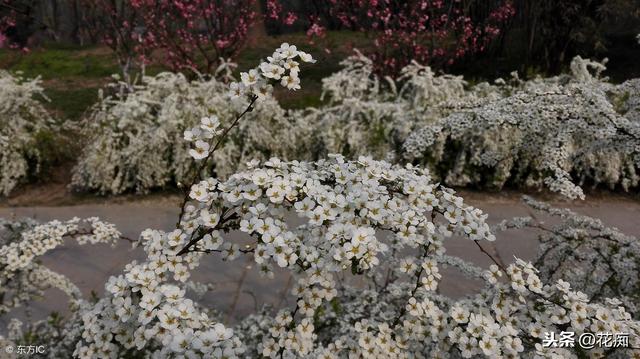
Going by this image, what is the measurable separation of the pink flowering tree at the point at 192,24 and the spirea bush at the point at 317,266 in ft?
21.6

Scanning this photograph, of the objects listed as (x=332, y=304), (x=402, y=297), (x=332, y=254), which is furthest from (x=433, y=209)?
(x=332, y=304)

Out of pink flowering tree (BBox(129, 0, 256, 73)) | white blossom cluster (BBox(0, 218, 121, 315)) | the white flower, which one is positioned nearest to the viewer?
the white flower

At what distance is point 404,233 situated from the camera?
1.68 meters

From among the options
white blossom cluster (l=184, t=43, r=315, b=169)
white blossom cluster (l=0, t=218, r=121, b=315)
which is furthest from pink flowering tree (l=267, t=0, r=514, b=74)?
white blossom cluster (l=184, t=43, r=315, b=169)

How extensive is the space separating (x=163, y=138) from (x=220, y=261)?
194 centimetres

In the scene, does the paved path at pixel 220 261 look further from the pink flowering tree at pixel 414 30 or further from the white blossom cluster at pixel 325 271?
the pink flowering tree at pixel 414 30

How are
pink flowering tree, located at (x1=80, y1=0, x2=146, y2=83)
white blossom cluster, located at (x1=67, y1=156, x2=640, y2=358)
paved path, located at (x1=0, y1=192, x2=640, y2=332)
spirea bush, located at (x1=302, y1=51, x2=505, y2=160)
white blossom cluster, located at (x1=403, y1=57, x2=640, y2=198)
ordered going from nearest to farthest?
white blossom cluster, located at (x1=67, y1=156, x2=640, y2=358) < white blossom cluster, located at (x1=403, y1=57, x2=640, y2=198) < paved path, located at (x1=0, y1=192, x2=640, y2=332) < spirea bush, located at (x1=302, y1=51, x2=505, y2=160) < pink flowering tree, located at (x1=80, y1=0, x2=146, y2=83)

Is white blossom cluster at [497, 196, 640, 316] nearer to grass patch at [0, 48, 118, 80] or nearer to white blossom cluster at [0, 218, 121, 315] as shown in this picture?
white blossom cluster at [0, 218, 121, 315]

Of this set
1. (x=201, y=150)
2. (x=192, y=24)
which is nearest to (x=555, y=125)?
(x=201, y=150)

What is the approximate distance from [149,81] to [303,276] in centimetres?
464

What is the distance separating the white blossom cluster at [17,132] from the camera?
5.26 metres

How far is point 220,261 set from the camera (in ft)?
12.3

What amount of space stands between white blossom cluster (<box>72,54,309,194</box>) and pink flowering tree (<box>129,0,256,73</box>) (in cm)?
260

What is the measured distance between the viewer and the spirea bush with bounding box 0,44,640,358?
5.23ft
